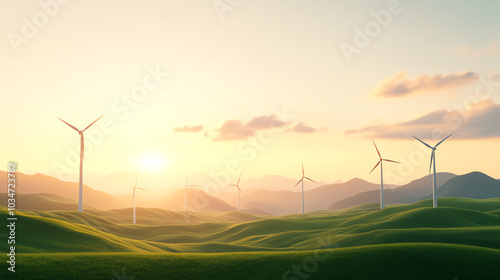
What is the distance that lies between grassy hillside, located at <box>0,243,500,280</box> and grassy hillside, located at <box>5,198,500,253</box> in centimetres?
1154

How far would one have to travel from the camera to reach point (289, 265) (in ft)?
113

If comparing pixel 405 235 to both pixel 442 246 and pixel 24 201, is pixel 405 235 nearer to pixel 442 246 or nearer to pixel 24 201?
pixel 442 246

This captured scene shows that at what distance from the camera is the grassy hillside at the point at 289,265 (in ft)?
103

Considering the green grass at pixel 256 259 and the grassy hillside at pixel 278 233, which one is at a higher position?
the green grass at pixel 256 259

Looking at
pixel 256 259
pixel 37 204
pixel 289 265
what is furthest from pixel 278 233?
pixel 37 204

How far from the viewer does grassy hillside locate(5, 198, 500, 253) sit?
48.8 m

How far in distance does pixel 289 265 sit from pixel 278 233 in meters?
52.8

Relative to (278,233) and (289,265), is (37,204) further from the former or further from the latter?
(289,265)

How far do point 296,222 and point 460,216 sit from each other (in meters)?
43.4

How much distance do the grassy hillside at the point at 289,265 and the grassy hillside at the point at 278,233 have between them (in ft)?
37.9

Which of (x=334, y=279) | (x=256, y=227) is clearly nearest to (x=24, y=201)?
(x=256, y=227)

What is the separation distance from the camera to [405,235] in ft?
180

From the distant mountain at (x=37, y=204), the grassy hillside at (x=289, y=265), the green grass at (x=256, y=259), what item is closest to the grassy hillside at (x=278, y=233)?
the green grass at (x=256, y=259)

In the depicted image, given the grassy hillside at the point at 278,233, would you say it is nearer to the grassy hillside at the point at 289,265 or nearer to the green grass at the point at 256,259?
the green grass at the point at 256,259
